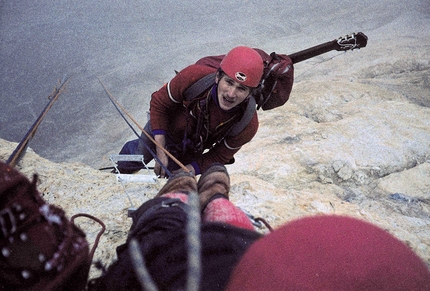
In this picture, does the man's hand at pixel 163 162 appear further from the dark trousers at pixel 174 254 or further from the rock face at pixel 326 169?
the dark trousers at pixel 174 254

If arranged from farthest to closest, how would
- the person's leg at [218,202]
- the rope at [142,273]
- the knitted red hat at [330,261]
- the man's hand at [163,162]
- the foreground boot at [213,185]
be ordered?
the man's hand at [163,162] < the foreground boot at [213,185] < the person's leg at [218,202] < the rope at [142,273] < the knitted red hat at [330,261]

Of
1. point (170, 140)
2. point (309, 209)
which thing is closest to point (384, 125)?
point (309, 209)

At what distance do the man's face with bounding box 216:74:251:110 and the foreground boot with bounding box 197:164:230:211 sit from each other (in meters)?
0.54

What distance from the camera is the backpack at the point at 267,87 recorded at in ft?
7.29

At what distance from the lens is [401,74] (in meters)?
6.71

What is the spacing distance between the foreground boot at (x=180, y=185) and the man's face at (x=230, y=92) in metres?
0.72

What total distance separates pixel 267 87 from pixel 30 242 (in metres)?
2.08

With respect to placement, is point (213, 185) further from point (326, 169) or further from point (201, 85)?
point (326, 169)

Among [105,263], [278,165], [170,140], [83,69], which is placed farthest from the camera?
[83,69]

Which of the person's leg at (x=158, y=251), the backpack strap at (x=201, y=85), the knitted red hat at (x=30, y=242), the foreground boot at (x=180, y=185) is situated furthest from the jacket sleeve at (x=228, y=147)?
the knitted red hat at (x=30, y=242)

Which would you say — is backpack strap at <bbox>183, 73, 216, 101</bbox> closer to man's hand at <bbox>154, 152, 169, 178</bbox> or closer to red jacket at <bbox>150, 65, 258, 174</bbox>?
red jacket at <bbox>150, 65, 258, 174</bbox>

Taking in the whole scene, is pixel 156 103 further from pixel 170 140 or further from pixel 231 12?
pixel 231 12

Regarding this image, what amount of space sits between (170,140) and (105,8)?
35.6 feet

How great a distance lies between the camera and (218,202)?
4.52 ft
